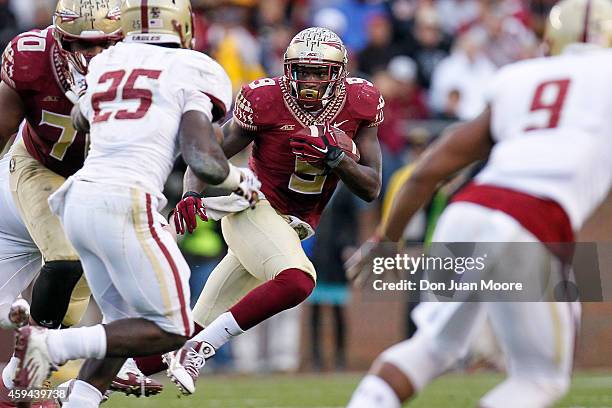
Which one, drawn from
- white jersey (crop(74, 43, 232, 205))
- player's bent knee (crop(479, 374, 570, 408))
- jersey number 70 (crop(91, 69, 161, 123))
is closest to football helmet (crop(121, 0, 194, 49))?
white jersey (crop(74, 43, 232, 205))

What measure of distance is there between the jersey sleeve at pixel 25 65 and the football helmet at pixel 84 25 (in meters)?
0.14

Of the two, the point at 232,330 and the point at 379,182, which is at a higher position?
the point at 379,182

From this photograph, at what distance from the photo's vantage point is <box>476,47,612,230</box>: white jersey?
3.87 metres

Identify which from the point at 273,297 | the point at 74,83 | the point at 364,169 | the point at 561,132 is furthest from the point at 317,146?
the point at 561,132

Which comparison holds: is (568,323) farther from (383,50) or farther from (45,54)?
(383,50)

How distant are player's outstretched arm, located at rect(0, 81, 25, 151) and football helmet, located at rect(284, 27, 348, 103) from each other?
4.45ft

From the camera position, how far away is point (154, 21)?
4871mm

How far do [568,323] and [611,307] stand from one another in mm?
7908

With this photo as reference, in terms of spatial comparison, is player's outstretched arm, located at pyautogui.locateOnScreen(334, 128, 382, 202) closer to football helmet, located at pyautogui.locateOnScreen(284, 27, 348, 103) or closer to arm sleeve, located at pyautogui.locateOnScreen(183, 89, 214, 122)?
football helmet, located at pyautogui.locateOnScreen(284, 27, 348, 103)

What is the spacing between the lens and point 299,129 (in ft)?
19.5

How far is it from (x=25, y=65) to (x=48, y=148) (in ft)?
1.54

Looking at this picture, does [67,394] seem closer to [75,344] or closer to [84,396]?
[84,396]

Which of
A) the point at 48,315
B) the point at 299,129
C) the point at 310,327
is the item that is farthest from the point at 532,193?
the point at 310,327

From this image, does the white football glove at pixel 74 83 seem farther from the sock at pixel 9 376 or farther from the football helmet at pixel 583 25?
the football helmet at pixel 583 25
